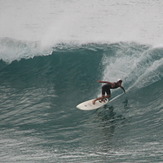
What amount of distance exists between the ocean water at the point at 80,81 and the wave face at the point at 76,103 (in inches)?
1.2

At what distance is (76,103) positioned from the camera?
49.6 ft

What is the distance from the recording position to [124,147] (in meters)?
11.7

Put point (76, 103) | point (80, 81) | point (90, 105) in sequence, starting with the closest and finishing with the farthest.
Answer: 1. point (90, 105)
2. point (76, 103)
3. point (80, 81)

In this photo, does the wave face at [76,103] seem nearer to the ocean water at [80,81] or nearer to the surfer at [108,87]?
the ocean water at [80,81]

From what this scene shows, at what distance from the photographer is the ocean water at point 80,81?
11977 mm

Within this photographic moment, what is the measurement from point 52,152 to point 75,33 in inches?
403

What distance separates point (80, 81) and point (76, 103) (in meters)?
1.80

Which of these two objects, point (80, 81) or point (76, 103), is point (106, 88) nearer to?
point (76, 103)

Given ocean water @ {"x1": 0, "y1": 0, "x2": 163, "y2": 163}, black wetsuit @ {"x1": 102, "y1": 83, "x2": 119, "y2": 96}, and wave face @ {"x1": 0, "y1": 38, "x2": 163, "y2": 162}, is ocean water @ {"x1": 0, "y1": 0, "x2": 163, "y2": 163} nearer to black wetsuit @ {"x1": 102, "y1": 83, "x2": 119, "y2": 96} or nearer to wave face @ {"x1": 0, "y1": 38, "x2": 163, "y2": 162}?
wave face @ {"x1": 0, "y1": 38, "x2": 163, "y2": 162}

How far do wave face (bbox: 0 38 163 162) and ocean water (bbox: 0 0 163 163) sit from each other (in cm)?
3

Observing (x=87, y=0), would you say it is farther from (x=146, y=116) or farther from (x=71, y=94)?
(x=146, y=116)

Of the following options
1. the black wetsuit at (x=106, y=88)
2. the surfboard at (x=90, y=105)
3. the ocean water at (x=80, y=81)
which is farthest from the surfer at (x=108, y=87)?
the ocean water at (x=80, y=81)

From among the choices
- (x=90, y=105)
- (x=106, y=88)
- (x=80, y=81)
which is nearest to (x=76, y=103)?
(x=90, y=105)

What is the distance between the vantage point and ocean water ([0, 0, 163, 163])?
12.0 meters
